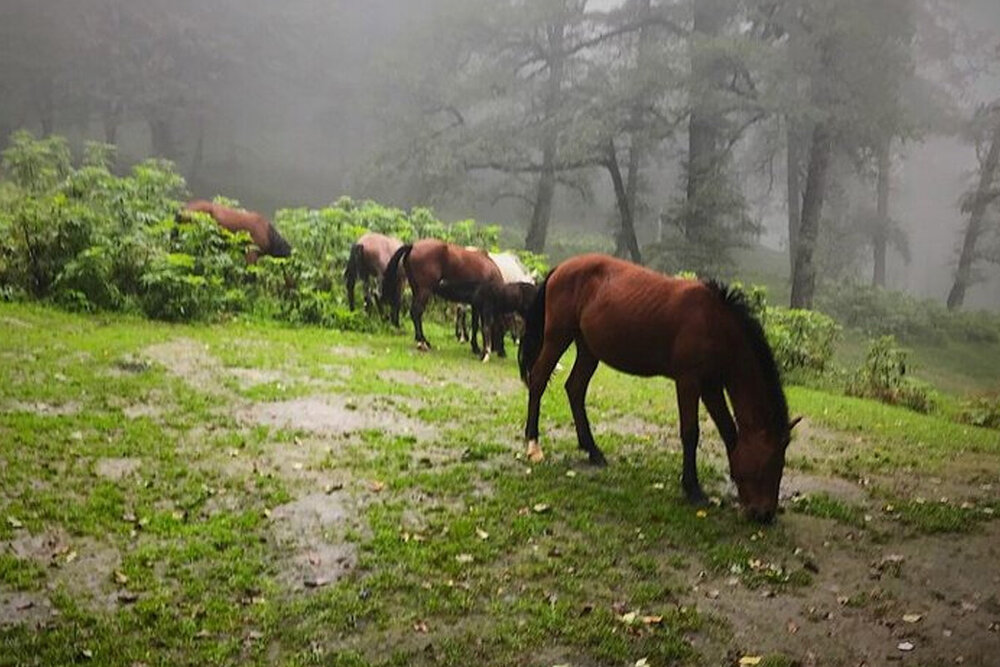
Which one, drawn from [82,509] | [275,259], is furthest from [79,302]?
[82,509]

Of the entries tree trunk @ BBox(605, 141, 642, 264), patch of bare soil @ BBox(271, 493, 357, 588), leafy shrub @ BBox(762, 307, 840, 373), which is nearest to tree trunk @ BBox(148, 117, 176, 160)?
tree trunk @ BBox(605, 141, 642, 264)

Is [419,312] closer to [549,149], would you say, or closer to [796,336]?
[796,336]

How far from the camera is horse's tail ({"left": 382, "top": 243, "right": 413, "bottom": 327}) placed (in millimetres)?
10375

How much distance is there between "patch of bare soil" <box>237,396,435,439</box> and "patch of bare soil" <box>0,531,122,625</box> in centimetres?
240

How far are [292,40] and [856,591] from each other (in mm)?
31773

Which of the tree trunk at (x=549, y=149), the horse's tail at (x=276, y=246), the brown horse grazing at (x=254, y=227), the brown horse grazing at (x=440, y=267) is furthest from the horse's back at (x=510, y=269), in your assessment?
the tree trunk at (x=549, y=149)

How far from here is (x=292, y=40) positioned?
30.9m

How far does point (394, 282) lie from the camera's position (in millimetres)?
10922

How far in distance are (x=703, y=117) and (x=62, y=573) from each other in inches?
732

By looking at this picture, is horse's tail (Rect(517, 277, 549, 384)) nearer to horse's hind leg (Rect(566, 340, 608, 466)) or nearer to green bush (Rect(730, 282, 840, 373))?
horse's hind leg (Rect(566, 340, 608, 466))

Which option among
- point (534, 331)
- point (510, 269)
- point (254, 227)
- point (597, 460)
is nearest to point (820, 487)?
point (597, 460)

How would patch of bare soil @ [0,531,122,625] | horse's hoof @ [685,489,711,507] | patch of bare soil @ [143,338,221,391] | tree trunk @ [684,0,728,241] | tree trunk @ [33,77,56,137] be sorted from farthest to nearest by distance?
tree trunk @ [33,77,56,137] < tree trunk @ [684,0,728,241] < patch of bare soil @ [143,338,221,391] < horse's hoof @ [685,489,711,507] < patch of bare soil @ [0,531,122,625]

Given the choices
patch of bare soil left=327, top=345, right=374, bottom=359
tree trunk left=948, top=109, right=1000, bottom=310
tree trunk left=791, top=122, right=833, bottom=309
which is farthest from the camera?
tree trunk left=948, top=109, right=1000, bottom=310

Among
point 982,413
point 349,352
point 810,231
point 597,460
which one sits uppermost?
point 810,231
